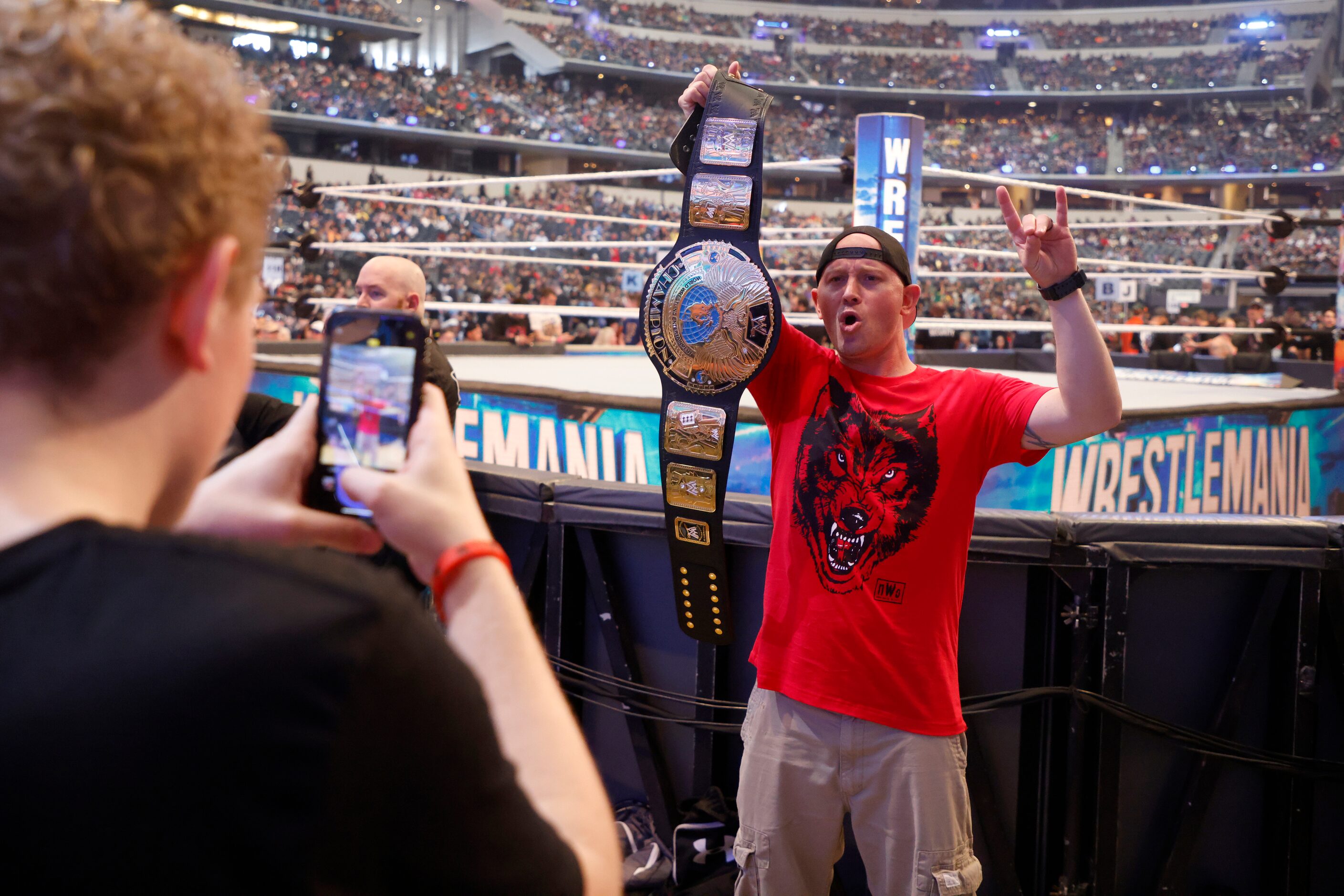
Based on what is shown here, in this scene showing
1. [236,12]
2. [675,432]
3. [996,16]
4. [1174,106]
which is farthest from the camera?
[996,16]

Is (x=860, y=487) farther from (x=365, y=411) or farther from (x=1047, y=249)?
(x=365, y=411)

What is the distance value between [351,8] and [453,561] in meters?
25.8

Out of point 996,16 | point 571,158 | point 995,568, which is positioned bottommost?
point 995,568

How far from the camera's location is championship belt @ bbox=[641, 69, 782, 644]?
1844 millimetres

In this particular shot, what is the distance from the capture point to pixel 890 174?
3467 mm

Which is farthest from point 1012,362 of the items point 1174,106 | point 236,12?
point 1174,106

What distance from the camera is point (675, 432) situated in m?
1.96

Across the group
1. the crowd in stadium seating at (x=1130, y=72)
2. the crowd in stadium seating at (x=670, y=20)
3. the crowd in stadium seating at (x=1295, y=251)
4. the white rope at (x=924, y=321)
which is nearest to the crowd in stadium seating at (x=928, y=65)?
the crowd in stadium seating at (x=1130, y=72)

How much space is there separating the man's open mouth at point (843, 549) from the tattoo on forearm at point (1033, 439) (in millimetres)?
331

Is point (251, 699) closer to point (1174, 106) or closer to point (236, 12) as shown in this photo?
point (236, 12)

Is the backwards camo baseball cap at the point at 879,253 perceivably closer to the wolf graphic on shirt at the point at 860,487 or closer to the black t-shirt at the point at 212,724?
the wolf graphic on shirt at the point at 860,487

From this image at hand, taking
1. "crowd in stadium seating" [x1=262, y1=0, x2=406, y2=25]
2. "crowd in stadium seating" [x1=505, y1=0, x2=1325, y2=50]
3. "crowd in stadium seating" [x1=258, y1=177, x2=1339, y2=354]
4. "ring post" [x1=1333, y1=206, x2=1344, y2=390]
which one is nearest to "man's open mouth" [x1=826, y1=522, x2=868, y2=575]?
"ring post" [x1=1333, y1=206, x2=1344, y2=390]

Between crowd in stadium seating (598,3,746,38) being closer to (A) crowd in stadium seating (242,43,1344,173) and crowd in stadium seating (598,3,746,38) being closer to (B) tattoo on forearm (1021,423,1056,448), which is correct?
(A) crowd in stadium seating (242,43,1344,173)

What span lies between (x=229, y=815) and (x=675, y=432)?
1.52 metres
